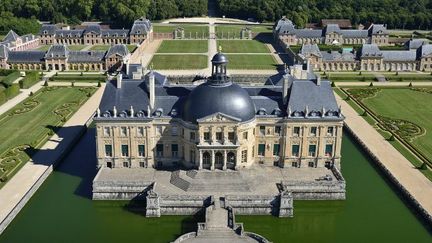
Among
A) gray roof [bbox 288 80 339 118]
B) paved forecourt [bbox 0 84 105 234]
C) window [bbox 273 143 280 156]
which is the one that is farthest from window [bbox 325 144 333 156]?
paved forecourt [bbox 0 84 105 234]

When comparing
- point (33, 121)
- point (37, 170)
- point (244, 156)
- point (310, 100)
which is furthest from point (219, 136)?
point (33, 121)

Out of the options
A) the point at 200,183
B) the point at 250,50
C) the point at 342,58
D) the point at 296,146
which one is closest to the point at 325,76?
the point at 342,58

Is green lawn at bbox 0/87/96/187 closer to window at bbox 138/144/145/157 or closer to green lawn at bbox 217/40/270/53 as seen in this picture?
window at bbox 138/144/145/157

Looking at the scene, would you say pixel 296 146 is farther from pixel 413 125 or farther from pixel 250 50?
pixel 250 50

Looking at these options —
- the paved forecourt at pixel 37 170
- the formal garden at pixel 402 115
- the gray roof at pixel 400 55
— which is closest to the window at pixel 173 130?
the paved forecourt at pixel 37 170

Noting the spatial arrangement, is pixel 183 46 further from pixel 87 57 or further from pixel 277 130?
pixel 277 130

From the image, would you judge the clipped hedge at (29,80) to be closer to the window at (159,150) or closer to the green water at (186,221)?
the green water at (186,221)
